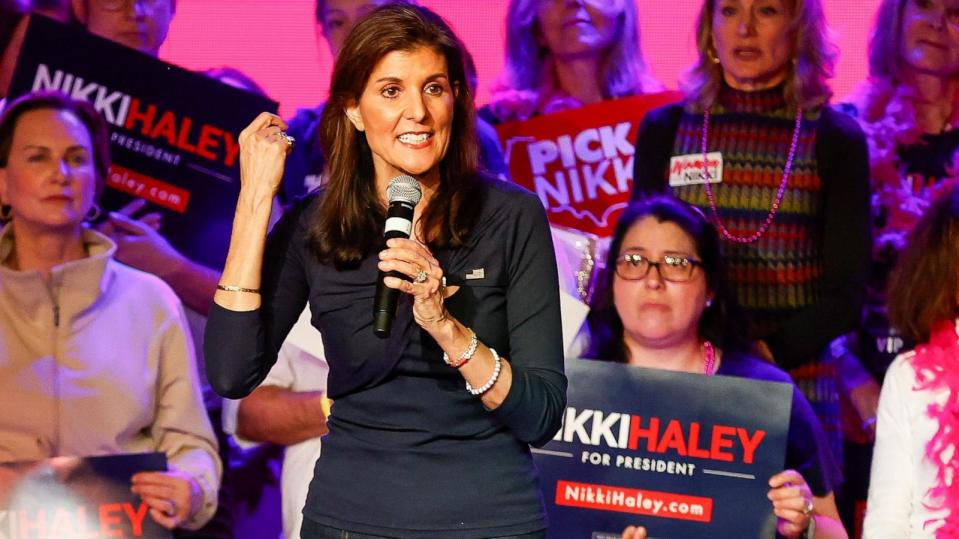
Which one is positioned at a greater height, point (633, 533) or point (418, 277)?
point (418, 277)

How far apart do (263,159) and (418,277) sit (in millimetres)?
404

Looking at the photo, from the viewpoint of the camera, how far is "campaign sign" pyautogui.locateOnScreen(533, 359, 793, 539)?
2.87 m

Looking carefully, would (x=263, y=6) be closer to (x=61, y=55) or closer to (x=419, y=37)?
(x=61, y=55)

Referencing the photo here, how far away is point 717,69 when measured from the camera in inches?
140

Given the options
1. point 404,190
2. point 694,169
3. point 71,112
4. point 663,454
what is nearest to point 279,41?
point 71,112

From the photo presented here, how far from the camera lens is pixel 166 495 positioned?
3.32 meters

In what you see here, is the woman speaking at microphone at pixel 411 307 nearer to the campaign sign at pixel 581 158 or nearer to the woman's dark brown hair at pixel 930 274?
A: the woman's dark brown hair at pixel 930 274

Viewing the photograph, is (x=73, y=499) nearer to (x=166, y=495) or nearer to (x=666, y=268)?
(x=166, y=495)

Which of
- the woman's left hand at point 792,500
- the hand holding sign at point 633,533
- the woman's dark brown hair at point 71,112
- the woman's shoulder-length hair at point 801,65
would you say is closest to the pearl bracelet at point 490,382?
the hand holding sign at point 633,533

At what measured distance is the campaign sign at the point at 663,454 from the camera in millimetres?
2867

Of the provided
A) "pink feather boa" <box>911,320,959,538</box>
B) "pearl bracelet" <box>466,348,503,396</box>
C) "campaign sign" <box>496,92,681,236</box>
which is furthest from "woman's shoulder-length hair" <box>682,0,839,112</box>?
"pearl bracelet" <box>466,348,503,396</box>

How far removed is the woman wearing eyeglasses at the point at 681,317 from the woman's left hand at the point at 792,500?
181 millimetres

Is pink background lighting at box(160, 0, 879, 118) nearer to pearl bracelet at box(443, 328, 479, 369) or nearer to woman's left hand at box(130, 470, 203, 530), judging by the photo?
woman's left hand at box(130, 470, 203, 530)

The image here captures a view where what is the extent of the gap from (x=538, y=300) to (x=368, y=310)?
25 cm
